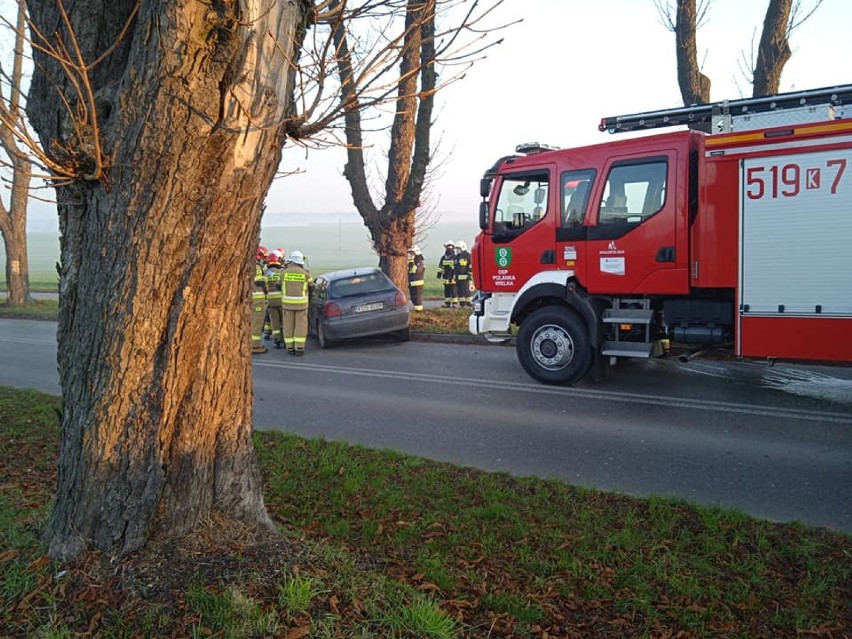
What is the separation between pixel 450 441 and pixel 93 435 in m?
4.15

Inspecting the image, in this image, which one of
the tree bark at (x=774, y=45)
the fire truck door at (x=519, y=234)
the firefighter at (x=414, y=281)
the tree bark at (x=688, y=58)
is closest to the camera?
the fire truck door at (x=519, y=234)

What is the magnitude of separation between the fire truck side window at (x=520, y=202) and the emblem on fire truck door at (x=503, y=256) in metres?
0.27

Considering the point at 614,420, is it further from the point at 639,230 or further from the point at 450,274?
the point at 450,274

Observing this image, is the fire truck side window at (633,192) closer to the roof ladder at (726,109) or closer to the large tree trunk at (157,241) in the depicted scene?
the roof ladder at (726,109)

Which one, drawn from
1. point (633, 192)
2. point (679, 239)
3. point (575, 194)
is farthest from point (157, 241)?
point (575, 194)

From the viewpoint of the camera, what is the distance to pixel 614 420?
8062 millimetres

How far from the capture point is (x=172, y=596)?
3.28m

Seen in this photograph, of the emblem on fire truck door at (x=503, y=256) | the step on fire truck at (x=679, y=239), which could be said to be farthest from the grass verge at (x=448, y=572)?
the emblem on fire truck door at (x=503, y=256)

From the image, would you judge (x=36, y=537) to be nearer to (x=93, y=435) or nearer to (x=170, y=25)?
→ (x=93, y=435)

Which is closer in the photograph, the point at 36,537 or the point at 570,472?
the point at 36,537

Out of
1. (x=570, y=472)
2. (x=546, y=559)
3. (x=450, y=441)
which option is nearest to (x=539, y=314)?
(x=450, y=441)

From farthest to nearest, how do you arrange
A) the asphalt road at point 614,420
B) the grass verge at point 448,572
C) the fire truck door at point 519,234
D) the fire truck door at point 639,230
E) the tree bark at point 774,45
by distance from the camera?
1. the tree bark at point 774,45
2. the fire truck door at point 519,234
3. the fire truck door at point 639,230
4. the asphalt road at point 614,420
5. the grass verge at point 448,572

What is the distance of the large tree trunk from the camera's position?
328cm

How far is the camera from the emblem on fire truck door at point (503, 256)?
1073cm
